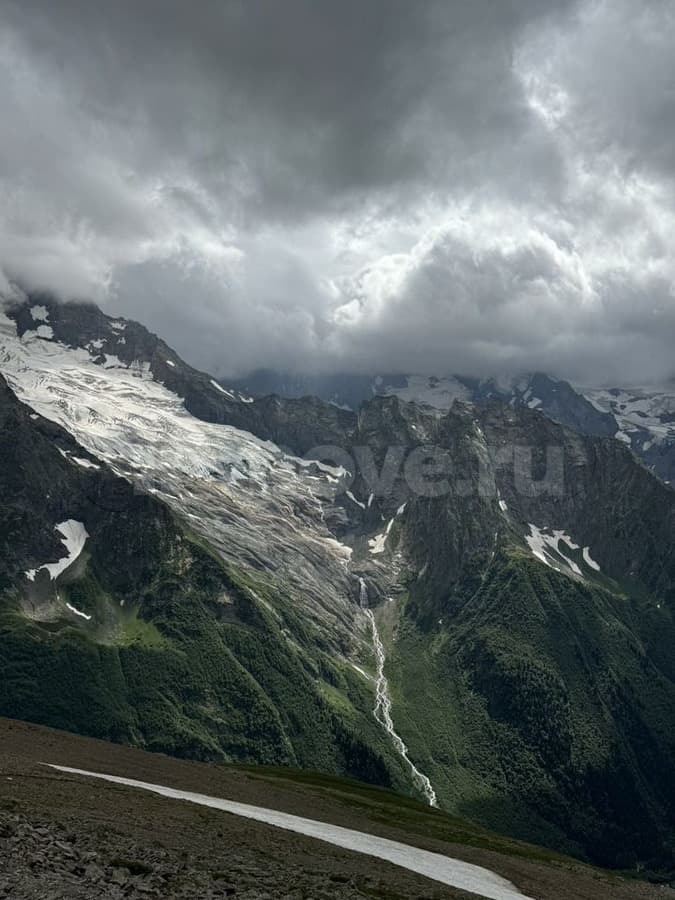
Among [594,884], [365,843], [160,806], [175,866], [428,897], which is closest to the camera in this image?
[175,866]

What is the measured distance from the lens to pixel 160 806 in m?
63.0

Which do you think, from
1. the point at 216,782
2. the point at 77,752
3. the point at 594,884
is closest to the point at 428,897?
the point at 594,884

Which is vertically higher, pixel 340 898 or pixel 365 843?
pixel 340 898

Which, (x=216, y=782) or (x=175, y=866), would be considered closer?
(x=175, y=866)

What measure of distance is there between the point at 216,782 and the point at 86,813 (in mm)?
48915

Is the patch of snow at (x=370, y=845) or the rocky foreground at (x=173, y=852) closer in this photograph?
the rocky foreground at (x=173, y=852)

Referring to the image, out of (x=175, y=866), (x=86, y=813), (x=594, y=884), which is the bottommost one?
(x=594, y=884)

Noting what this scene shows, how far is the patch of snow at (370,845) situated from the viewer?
61219mm

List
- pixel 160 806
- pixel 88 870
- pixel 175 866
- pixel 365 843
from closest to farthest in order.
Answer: pixel 88 870
pixel 175 866
pixel 160 806
pixel 365 843

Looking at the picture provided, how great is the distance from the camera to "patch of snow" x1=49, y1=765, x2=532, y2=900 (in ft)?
201

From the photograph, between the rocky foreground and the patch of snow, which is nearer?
the rocky foreground

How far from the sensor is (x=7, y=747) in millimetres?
84125

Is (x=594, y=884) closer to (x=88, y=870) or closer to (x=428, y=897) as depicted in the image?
(x=428, y=897)

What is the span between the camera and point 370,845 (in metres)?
70.4
